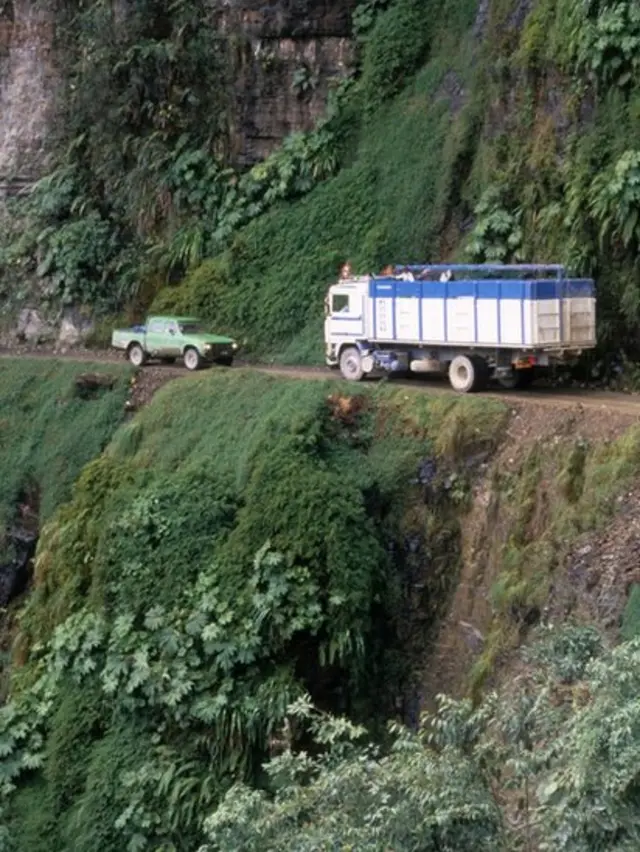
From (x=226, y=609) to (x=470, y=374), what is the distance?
5346 millimetres

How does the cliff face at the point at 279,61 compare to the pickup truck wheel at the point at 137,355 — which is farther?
the cliff face at the point at 279,61

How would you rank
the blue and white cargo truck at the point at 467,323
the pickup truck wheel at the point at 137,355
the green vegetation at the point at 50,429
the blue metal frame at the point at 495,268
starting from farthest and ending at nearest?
1. the pickup truck wheel at the point at 137,355
2. the green vegetation at the point at 50,429
3. the blue metal frame at the point at 495,268
4. the blue and white cargo truck at the point at 467,323

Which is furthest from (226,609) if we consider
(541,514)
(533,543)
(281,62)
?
(281,62)

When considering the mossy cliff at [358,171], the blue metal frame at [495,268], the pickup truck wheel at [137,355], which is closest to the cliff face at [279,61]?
the mossy cliff at [358,171]

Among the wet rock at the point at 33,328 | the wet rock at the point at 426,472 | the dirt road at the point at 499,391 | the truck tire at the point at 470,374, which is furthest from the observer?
the wet rock at the point at 33,328

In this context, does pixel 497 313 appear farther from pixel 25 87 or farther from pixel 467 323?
pixel 25 87

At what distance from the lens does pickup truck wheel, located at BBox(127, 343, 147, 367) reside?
2717cm

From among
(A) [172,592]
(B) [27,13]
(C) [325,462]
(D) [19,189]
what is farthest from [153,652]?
(B) [27,13]

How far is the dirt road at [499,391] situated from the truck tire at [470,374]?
0.52 feet

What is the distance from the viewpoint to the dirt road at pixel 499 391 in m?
19.5

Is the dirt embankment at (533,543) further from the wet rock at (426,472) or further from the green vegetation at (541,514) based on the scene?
the wet rock at (426,472)

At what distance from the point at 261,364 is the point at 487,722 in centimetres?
1734

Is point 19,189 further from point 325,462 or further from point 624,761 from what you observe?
point 624,761

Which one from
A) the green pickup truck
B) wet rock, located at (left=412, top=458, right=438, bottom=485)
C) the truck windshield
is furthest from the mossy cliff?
wet rock, located at (left=412, top=458, right=438, bottom=485)
